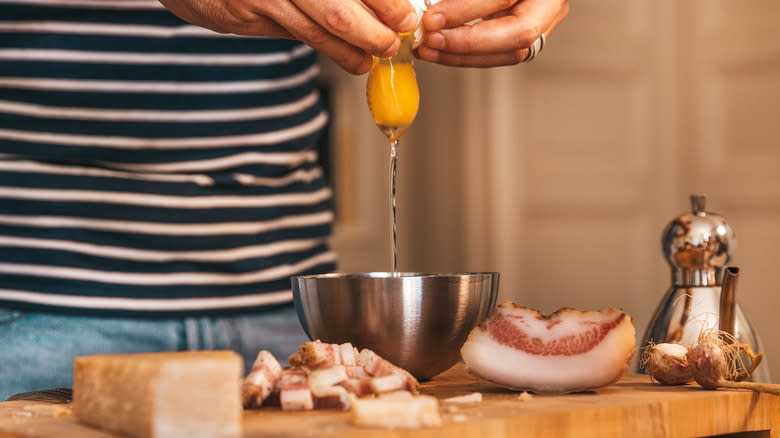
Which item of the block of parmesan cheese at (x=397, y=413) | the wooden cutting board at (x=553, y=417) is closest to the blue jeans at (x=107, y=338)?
the wooden cutting board at (x=553, y=417)

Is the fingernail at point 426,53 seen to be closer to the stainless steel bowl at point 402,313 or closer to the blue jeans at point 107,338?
the stainless steel bowl at point 402,313

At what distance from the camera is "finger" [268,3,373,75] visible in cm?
99

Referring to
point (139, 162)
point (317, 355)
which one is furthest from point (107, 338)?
point (317, 355)

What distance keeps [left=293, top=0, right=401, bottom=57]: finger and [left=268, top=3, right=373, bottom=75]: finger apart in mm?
18

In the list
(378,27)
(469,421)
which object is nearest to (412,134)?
(378,27)

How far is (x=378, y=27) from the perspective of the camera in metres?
0.95

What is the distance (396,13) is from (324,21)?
0.09 m

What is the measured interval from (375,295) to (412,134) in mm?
3579

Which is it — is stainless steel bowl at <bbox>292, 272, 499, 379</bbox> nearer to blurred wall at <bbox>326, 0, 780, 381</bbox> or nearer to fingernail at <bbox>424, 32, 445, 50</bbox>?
fingernail at <bbox>424, 32, 445, 50</bbox>

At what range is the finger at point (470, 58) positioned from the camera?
113 centimetres

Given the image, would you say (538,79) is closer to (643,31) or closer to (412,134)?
(643,31)

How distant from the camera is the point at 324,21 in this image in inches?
38.2

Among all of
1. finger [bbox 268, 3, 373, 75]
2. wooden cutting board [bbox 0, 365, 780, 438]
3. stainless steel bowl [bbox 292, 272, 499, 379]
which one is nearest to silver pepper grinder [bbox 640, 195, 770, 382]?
wooden cutting board [bbox 0, 365, 780, 438]

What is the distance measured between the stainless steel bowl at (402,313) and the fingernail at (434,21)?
1.16 feet
